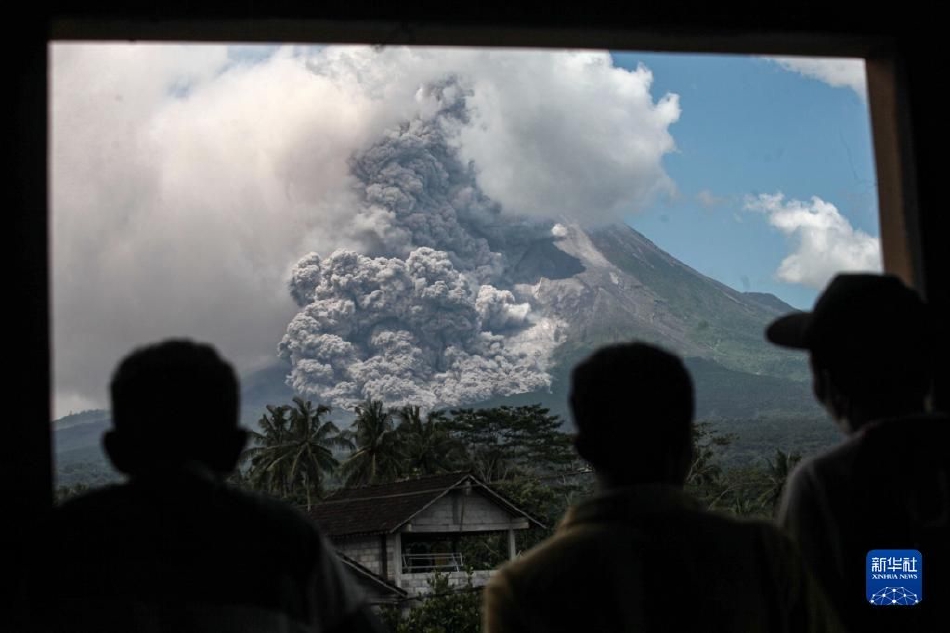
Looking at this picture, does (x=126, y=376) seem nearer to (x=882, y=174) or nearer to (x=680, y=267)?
(x=882, y=174)

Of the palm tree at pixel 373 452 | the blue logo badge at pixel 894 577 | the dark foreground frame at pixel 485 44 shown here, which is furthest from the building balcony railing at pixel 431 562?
the blue logo badge at pixel 894 577

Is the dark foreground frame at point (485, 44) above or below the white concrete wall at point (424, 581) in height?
above

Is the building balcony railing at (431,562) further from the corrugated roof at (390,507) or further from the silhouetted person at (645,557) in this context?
the silhouetted person at (645,557)

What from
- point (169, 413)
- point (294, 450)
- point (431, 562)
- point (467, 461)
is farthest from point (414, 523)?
point (169, 413)

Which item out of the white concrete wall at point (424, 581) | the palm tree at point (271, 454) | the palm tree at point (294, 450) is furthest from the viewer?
the palm tree at point (294, 450)

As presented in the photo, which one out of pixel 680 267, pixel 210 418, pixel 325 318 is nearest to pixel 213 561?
pixel 210 418

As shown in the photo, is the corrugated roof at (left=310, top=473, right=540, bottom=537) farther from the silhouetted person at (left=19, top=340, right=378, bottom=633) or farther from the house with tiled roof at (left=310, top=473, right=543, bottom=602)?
the silhouetted person at (left=19, top=340, right=378, bottom=633)
